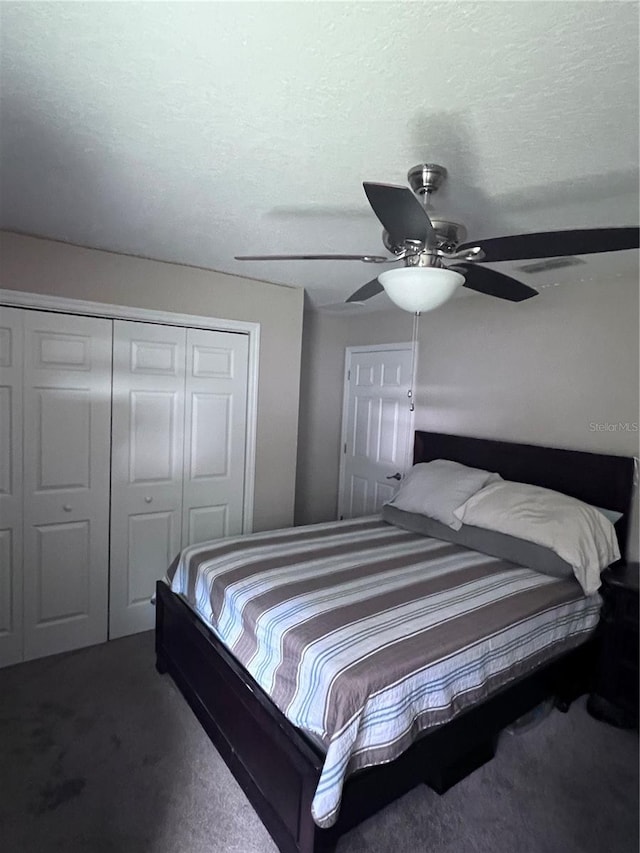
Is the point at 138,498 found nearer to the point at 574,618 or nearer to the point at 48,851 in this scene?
the point at 48,851

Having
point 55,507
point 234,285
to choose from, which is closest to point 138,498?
point 55,507

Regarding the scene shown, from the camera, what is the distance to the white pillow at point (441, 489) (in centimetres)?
267

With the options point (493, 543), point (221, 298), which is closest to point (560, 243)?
point (493, 543)

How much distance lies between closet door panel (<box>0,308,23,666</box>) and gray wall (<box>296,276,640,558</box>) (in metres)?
2.21

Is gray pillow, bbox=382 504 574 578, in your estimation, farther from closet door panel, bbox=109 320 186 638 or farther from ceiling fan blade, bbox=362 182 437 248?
ceiling fan blade, bbox=362 182 437 248

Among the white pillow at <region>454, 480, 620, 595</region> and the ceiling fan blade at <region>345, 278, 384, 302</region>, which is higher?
the ceiling fan blade at <region>345, 278, 384, 302</region>

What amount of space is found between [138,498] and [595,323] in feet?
9.09

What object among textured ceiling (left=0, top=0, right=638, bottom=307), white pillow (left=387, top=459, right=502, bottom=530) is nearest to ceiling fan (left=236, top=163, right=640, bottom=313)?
textured ceiling (left=0, top=0, right=638, bottom=307)

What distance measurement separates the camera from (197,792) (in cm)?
175

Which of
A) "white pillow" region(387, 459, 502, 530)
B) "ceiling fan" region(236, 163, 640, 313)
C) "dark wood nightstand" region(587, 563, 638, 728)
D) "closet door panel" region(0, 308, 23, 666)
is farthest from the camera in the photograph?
"white pillow" region(387, 459, 502, 530)

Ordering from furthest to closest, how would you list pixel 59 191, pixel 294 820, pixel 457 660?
pixel 59 191, pixel 457 660, pixel 294 820

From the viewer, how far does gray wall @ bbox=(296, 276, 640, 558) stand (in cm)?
250

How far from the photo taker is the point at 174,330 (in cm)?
283

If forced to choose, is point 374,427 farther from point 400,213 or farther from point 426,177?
point 400,213
